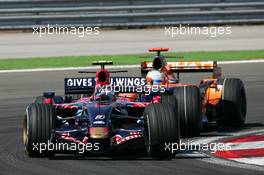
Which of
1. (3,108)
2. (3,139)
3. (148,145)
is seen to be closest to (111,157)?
(148,145)

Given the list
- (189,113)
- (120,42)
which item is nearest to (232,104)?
(189,113)

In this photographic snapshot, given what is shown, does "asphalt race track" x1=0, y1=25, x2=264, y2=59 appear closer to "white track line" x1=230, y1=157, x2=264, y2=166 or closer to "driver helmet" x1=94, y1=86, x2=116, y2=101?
"driver helmet" x1=94, y1=86, x2=116, y2=101

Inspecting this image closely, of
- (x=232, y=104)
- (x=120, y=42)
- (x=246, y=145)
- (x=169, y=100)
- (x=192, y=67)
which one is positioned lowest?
(x=246, y=145)

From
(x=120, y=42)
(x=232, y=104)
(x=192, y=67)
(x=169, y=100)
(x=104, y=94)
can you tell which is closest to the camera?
(x=104, y=94)

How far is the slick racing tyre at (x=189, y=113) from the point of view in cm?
1464

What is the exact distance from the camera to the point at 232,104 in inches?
645

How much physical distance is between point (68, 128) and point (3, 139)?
7.75ft

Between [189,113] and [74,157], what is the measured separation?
7.96 ft

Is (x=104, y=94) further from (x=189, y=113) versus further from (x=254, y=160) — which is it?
(x=254, y=160)

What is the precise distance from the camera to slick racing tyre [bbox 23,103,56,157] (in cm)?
1252

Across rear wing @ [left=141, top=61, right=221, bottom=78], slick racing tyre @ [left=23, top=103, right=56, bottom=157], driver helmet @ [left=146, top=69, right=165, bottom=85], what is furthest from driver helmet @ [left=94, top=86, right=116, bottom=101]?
rear wing @ [left=141, top=61, right=221, bottom=78]

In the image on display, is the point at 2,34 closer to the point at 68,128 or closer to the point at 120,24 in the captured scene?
the point at 120,24

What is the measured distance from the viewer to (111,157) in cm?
1288

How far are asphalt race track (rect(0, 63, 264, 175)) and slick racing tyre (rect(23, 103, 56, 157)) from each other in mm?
127
